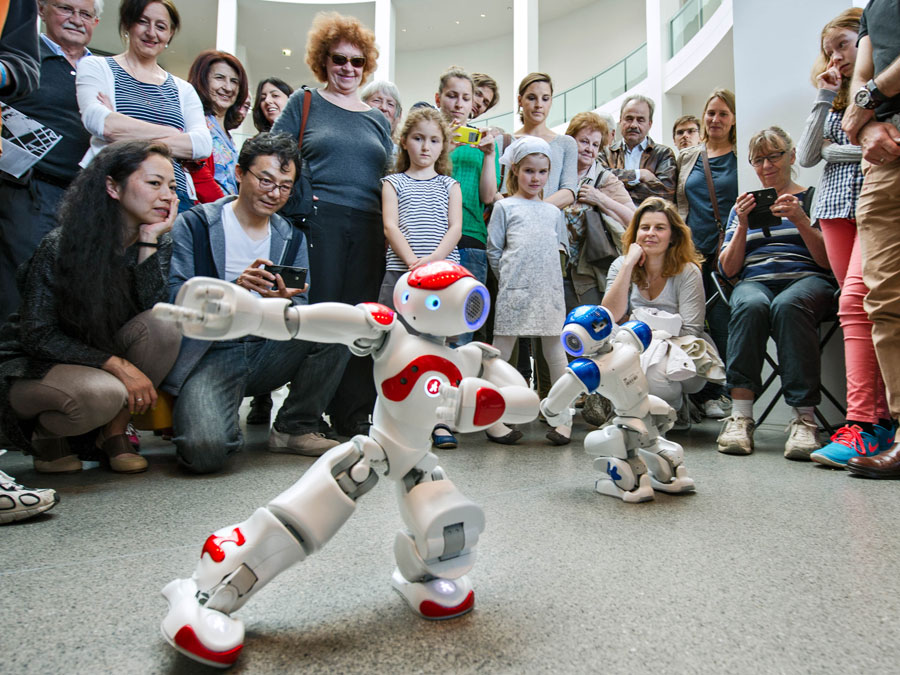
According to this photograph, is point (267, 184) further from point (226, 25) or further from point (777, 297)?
point (226, 25)

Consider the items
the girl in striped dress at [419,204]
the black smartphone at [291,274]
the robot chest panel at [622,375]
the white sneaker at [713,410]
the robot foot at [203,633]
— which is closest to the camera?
the robot foot at [203,633]

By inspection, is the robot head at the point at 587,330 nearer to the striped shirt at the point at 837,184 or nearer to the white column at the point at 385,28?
the striped shirt at the point at 837,184

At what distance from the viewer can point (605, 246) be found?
303 cm

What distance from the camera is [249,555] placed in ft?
2.85

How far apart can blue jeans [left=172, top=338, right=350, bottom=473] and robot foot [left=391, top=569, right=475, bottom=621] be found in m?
1.23

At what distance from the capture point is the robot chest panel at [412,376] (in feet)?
3.22

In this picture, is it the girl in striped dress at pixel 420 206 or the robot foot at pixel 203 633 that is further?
the girl in striped dress at pixel 420 206

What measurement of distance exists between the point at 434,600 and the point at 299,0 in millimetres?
12174

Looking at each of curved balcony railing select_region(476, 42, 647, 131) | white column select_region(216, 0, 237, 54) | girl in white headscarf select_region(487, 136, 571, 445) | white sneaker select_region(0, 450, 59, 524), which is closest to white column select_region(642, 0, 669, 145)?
curved balcony railing select_region(476, 42, 647, 131)

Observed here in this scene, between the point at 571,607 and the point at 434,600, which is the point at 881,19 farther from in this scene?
the point at 434,600

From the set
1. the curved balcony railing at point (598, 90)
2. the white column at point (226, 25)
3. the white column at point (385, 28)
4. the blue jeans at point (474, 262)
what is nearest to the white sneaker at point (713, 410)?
the blue jeans at point (474, 262)

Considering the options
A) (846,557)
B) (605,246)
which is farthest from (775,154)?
(846,557)

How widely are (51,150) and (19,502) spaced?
4.66 feet

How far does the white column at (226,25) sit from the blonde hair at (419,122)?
9.33 m
